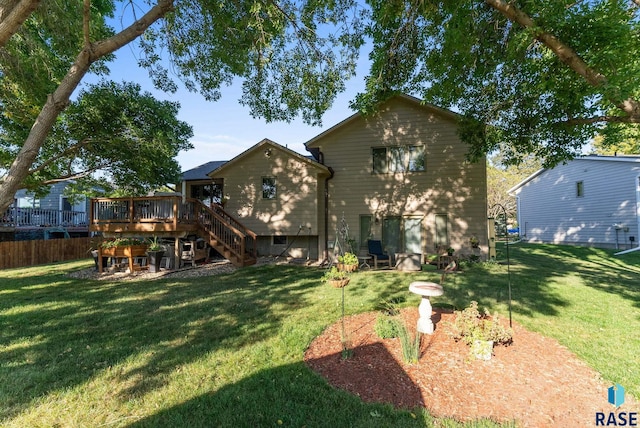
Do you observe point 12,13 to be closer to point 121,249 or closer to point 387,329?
point 387,329


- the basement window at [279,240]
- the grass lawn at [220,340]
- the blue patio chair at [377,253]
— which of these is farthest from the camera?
the basement window at [279,240]

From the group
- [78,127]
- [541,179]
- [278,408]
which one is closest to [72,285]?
[78,127]

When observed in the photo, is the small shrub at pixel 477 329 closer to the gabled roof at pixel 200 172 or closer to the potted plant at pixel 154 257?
the potted plant at pixel 154 257

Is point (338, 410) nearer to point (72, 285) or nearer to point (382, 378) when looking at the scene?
point (382, 378)

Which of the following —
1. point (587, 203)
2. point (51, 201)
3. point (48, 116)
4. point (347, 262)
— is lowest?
point (347, 262)

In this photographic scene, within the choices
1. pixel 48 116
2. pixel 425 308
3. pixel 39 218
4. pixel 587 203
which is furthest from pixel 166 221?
pixel 587 203

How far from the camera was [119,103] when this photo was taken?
9.75 metres

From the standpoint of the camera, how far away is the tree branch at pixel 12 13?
10.6 ft

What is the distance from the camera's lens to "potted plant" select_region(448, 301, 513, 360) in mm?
3697

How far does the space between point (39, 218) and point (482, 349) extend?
23569 mm

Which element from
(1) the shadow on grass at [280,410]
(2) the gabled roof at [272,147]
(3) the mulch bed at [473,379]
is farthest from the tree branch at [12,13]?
(2) the gabled roof at [272,147]

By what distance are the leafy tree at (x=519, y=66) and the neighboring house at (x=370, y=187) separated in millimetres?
2247

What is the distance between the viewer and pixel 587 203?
57.9ft

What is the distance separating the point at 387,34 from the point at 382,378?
8.33 meters
